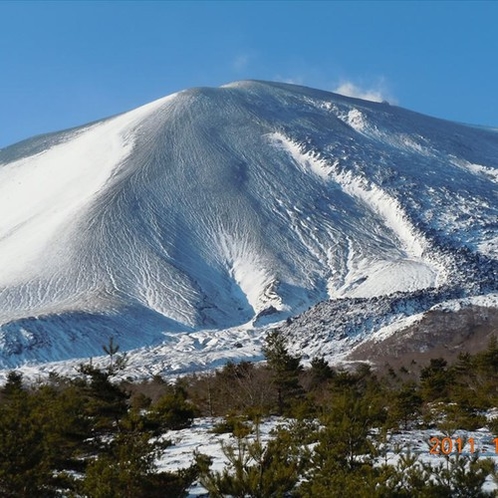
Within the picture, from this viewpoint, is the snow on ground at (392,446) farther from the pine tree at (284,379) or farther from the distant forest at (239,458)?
the pine tree at (284,379)

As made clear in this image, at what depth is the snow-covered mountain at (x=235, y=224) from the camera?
100438 mm

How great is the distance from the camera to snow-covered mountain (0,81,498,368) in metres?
100

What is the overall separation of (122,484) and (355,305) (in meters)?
85.6

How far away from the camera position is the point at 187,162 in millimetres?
155375

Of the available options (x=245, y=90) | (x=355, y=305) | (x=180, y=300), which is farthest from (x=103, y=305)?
(x=245, y=90)

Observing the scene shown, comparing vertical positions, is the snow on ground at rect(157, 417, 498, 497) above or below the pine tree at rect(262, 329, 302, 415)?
below

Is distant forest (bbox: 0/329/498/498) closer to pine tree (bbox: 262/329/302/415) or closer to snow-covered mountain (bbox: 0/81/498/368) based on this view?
pine tree (bbox: 262/329/302/415)

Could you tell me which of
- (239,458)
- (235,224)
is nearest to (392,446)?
(239,458)
